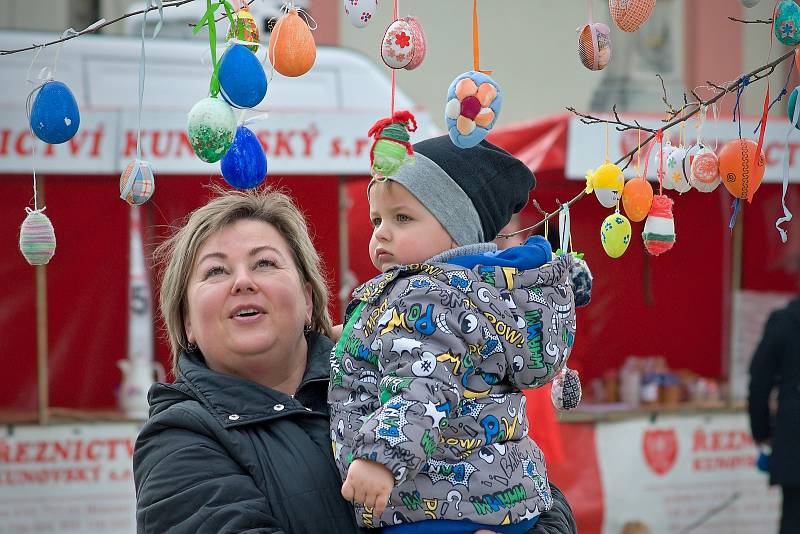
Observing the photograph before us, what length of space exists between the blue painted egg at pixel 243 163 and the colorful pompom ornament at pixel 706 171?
3.27ft

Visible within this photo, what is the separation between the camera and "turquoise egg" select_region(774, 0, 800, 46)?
2.20 metres

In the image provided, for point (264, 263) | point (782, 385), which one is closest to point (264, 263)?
point (264, 263)

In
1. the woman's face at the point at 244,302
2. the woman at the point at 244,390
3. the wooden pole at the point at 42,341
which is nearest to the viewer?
the woman at the point at 244,390

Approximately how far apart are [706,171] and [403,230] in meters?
0.74

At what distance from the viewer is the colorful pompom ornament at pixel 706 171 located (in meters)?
2.44

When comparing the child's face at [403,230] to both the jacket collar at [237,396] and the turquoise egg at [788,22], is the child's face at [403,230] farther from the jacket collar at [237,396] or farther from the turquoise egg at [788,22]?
the turquoise egg at [788,22]

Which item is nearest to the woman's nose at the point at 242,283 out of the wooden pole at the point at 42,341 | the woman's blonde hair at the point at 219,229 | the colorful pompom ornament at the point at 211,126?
the woman's blonde hair at the point at 219,229

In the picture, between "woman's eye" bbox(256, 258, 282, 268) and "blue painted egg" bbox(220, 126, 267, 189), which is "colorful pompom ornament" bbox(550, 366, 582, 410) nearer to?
"woman's eye" bbox(256, 258, 282, 268)

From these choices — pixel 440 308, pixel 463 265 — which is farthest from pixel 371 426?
pixel 463 265

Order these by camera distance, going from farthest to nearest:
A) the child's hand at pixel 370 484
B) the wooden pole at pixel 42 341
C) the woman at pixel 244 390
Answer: the wooden pole at pixel 42 341
the woman at pixel 244 390
the child's hand at pixel 370 484

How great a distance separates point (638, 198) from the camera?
2523 millimetres

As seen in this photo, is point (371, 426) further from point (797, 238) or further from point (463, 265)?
point (797, 238)

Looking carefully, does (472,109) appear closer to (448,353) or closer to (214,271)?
(448,353)

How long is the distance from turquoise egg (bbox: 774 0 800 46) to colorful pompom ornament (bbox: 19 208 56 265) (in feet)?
5.12
